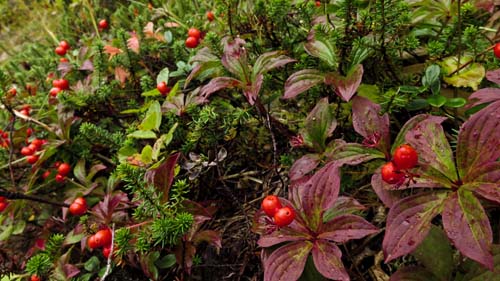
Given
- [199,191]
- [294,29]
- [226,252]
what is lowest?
[226,252]

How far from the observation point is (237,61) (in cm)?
188

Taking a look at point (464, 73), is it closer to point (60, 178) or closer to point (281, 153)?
Result: point (281, 153)

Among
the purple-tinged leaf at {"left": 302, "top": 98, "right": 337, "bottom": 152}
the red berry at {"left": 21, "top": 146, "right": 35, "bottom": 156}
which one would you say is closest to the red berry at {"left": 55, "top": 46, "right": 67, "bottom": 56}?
the red berry at {"left": 21, "top": 146, "right": 35, "bottom": 156}

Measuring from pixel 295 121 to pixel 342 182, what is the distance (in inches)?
18.9

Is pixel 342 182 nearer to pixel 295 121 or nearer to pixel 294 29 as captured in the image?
pixel 295 121

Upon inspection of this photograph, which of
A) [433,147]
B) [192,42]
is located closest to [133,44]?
[192,42]

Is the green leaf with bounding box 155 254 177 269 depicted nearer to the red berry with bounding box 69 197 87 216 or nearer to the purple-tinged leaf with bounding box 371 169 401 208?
the red berry with bounding box 69 197 87 216

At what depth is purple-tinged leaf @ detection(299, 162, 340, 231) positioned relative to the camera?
4.58 feet

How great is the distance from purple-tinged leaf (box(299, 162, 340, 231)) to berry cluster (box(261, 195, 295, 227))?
11 centimetres

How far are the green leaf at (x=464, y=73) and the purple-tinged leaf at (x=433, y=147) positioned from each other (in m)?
0.53

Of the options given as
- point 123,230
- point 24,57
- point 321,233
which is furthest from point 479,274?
point 24,57

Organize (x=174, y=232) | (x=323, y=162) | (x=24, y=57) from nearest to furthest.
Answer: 1. (x=174, y=232)
2. (x=323, y=162)
3. (x=24, y=57)

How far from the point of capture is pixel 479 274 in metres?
1.29

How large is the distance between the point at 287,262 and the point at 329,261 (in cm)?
14
